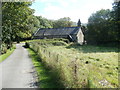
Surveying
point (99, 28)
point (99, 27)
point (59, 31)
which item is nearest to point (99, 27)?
point (99, 27)

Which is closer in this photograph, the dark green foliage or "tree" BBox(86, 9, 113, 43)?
the dark green foliage

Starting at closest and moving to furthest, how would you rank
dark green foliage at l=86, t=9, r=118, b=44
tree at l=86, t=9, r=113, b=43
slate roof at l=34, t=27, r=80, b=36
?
dark green foliage at l=86, t=9, r=118, b=44
tree at l=86, t=9, r=113, b=43
slate roof at l=34, t=27, r=80, b=36

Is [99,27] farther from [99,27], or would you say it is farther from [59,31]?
[59,31]

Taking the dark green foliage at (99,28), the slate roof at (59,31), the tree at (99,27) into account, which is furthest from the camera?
the slate roof at (59,31)

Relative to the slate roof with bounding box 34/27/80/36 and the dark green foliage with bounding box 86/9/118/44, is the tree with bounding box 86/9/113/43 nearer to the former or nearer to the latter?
the dark green foliage with bounding box 86/9/118/44

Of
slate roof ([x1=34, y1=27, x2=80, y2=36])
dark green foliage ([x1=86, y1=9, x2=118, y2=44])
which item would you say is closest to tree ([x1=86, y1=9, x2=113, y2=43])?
dark green foliage ([x1=86, y1=9, x2=118, y2=44])

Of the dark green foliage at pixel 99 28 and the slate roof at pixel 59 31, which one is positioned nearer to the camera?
the dark green foliage at pixel 99 28

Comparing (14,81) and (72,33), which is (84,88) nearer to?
(14,81)

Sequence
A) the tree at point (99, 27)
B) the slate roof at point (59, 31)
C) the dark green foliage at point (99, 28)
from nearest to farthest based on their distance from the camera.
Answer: the dark green foliage at point (99, 28) → the tree at point (99, 27) → the slate roof at point (59, 31)

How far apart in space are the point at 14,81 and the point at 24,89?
59.9 inches

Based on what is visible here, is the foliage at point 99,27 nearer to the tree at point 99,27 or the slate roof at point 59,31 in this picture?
the tree at point 99,27

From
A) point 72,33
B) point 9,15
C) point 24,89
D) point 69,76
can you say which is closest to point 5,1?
point 9,15

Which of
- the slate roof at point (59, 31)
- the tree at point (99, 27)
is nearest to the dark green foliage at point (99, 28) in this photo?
the tree at point (99, 27)

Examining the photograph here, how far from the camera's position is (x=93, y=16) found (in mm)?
36562
